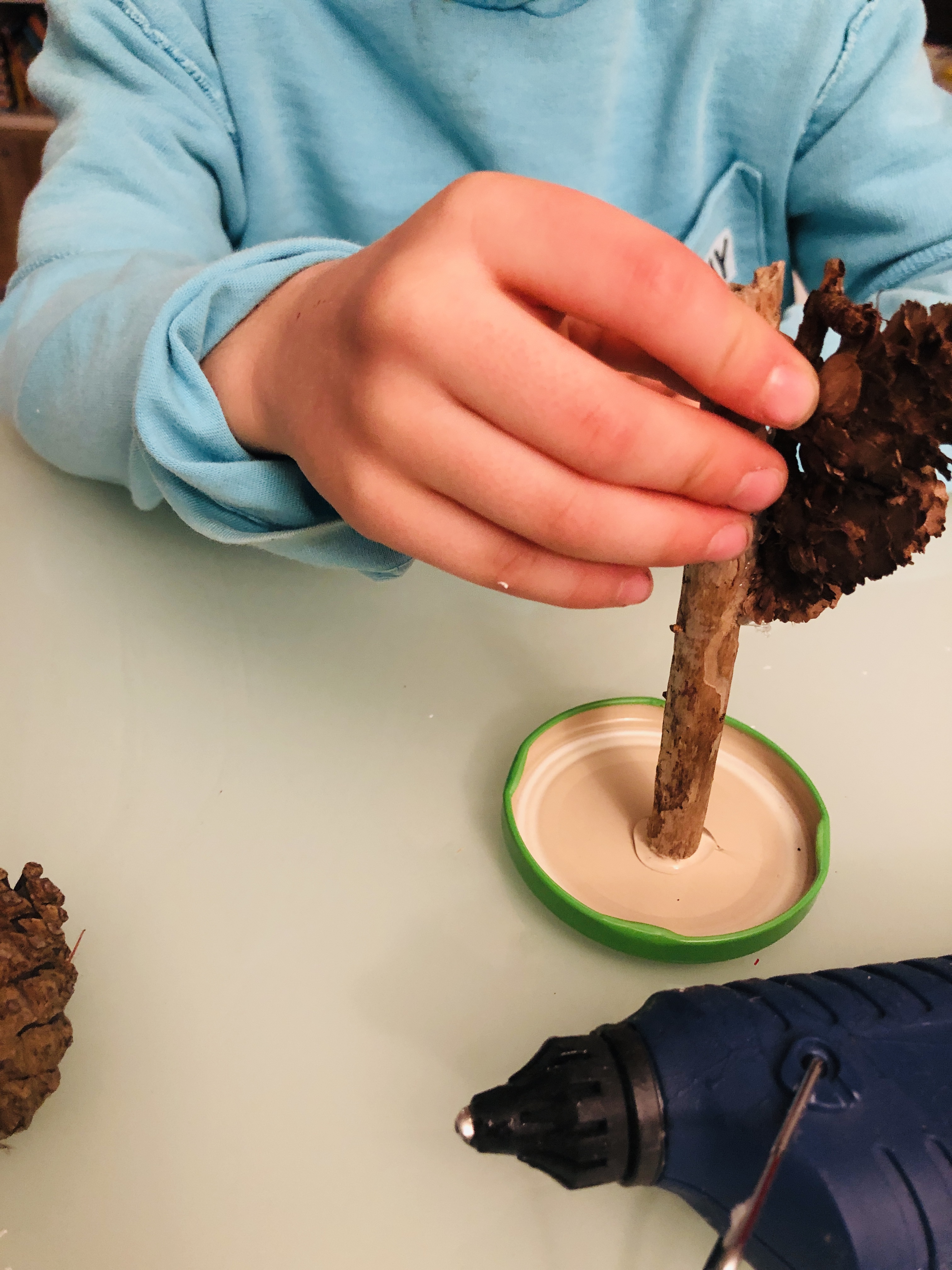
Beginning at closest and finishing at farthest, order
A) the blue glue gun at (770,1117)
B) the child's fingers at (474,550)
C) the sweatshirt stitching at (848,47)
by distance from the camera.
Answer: the blue glue gun at (770,1117)
the child's fingers at (474,550)
the sweatshirt stitching at (848,47)

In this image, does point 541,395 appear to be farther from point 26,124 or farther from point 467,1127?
point 26,124

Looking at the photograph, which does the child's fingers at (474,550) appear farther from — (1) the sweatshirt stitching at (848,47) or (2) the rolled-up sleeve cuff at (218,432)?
(1) the sweatshirt stitching at (848,47)

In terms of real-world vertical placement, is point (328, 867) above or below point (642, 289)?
below

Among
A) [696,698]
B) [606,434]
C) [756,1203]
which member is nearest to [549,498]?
[606,434]

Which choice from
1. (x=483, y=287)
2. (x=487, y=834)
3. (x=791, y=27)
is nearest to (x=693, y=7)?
(x=791, y=27)

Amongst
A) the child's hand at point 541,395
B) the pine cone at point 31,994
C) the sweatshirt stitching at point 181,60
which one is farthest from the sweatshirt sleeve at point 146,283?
the pine cone at point 31,994

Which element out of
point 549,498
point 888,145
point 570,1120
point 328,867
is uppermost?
point 888,145

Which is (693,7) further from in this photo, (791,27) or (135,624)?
(135,624)
